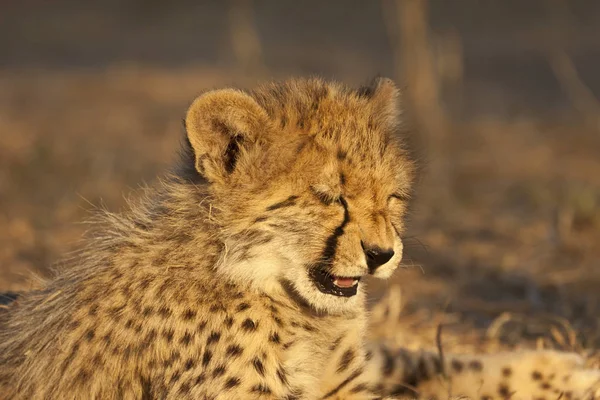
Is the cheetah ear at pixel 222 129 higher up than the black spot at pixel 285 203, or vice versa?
the cheetah ear at pixel 222 129

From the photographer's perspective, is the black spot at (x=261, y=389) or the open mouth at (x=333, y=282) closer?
the black spot at (x=261, y=389)

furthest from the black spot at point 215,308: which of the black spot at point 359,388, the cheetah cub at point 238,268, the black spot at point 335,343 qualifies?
the black spot at point 359,388

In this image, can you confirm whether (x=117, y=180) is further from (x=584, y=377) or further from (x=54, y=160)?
(x=584, y=377)

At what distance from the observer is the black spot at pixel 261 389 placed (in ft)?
9.54

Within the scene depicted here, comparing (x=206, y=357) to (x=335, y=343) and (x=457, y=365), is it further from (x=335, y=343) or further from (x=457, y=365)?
(x=457, y=365)

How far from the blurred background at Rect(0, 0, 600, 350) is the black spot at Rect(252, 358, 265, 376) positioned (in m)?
1.02

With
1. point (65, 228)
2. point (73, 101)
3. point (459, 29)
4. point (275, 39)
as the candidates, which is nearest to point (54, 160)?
point (65, 228)

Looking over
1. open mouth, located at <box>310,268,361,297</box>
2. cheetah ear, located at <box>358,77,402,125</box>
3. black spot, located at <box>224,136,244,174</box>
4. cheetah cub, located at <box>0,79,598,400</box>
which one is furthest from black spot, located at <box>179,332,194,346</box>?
cheetah ear, located at <box>358,77,402,125</box>

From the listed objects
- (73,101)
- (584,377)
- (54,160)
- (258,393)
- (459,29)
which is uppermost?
(459,29)

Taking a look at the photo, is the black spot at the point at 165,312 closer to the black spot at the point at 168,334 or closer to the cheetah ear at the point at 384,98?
the black spot at the point at 168,334

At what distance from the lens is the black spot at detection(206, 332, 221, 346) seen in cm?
297

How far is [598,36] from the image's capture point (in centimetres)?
1591

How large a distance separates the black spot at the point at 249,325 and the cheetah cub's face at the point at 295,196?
0.40 feet

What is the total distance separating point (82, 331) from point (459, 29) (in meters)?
15.7
